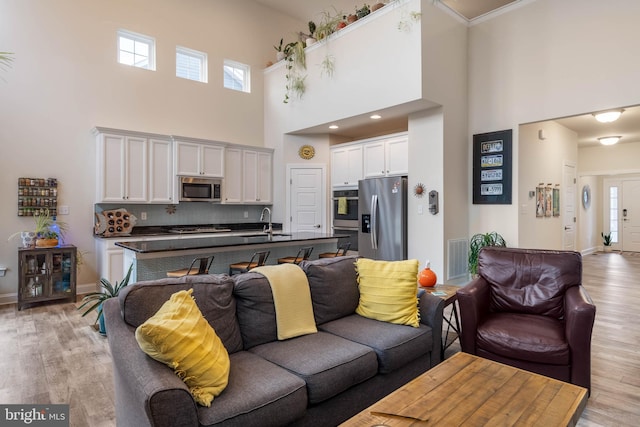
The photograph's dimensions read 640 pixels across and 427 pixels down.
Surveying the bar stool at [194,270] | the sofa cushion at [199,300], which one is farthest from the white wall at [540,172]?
the sofa cushion at [199,300]

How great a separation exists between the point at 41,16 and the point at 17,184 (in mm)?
2377

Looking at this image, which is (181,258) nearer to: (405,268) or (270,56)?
(405,268)

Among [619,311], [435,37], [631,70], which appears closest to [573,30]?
[631,70]

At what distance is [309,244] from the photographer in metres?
4.78

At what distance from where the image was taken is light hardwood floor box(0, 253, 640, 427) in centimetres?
231

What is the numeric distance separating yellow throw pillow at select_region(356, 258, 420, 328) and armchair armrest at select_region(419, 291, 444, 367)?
67 mm

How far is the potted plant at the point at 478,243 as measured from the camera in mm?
5250

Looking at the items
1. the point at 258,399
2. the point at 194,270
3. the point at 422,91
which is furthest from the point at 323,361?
the point at 422,91

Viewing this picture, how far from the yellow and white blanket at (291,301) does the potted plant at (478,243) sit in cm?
368

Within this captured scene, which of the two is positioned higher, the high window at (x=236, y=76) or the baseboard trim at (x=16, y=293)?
the high window at (x=236, y=76)

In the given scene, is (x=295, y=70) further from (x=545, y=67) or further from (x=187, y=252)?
(x=187, y=252)

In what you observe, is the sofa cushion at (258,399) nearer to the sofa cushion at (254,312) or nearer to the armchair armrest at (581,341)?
the sofa cushion at (254,312)

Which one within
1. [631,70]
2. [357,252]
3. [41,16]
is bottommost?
[357,252]

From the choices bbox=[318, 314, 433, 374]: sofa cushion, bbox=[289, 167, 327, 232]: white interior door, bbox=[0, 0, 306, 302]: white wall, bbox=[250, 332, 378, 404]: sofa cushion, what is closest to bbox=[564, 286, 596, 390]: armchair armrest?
bbox=[318, 314, 433, 374]: sofa cushion
